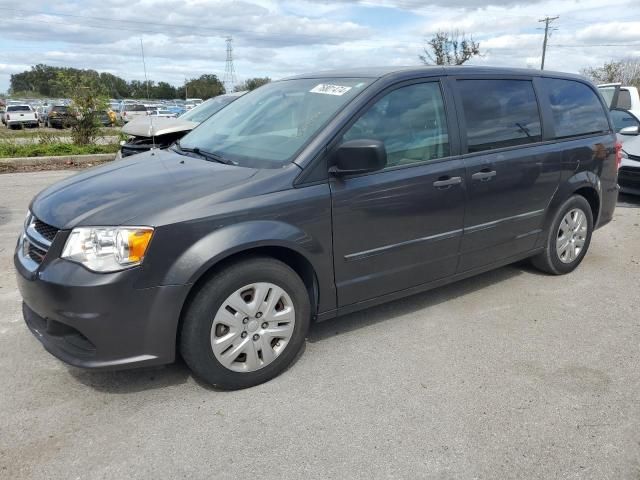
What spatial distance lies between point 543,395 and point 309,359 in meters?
1.38

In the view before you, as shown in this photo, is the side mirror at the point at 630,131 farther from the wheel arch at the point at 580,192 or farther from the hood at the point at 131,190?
the hood at the point at 131,190

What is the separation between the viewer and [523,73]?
169 inches

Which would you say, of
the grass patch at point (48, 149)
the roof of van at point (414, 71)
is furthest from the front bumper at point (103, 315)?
the grass patch at point (48, 149)

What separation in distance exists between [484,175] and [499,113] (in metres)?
0.56

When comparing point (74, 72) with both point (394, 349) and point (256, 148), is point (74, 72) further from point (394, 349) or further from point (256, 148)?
point (394, 349)

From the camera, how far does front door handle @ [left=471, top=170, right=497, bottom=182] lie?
3.77m

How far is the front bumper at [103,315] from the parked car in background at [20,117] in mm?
31778

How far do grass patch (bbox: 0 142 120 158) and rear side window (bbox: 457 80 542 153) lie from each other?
35.6ft

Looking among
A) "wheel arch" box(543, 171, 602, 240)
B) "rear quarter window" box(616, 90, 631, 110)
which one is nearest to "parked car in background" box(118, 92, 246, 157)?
"wheel arch" box(543, 171, 602, 240)

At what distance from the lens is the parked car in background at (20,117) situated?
30.0m

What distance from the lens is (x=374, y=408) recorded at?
9.23 ft

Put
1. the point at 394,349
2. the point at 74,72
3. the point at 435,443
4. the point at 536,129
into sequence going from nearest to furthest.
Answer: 1. the point at 435,443
2. the point at 394,349
3. the point at 536,129
4. the point at 74,72

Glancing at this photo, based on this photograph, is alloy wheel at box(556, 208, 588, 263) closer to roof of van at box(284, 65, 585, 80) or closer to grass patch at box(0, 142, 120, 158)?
roof of van at box(284, 65, 585, 80)

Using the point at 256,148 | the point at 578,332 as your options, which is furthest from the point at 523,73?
the point at 256,148
